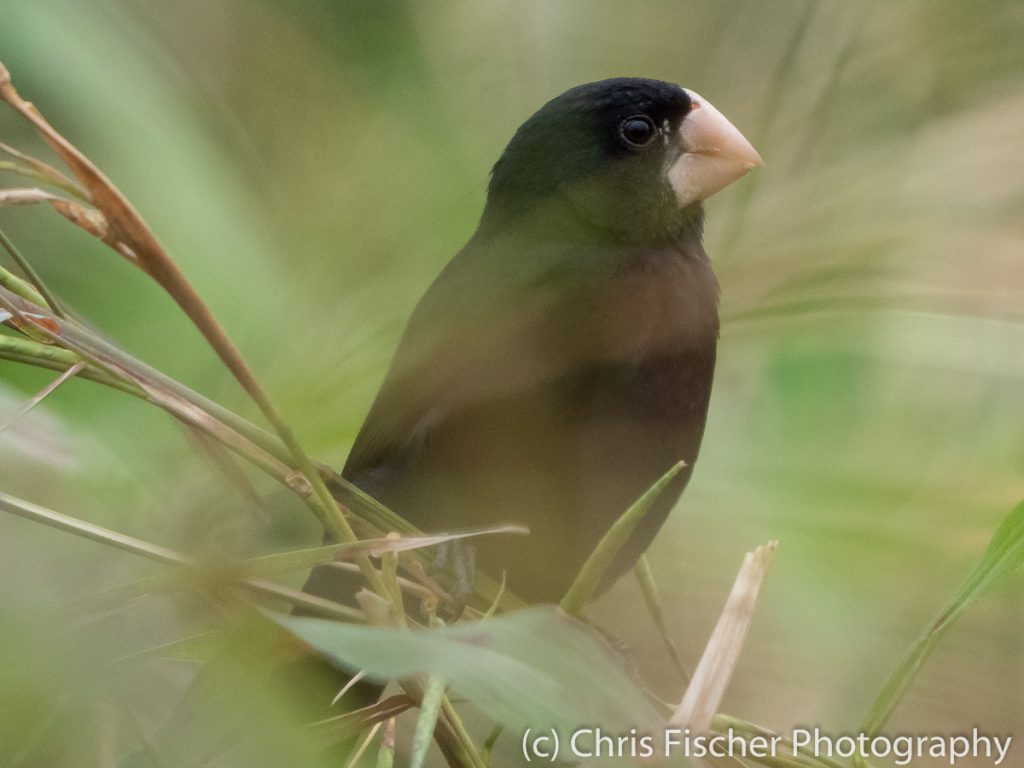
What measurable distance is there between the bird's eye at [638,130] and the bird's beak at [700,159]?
4cm

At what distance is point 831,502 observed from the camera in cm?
61

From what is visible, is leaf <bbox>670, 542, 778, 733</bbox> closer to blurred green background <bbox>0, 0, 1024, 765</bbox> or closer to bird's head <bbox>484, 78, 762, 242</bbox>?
blurred green background <bbox>0, 0, 1024, 765</bbox>

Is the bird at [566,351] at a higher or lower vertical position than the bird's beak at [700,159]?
lower

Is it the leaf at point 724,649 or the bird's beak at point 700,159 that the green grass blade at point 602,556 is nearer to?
the leaf at point 724,649

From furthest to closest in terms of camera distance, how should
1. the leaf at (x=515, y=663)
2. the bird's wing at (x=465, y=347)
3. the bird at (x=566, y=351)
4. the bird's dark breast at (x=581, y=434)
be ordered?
the bird's dark breast at (x=581, y=434) < the bird at (x=566, y=351) < the bird's wing at (x=465, y=347) < the leaf at (x=515, y=663)

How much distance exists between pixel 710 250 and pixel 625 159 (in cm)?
72

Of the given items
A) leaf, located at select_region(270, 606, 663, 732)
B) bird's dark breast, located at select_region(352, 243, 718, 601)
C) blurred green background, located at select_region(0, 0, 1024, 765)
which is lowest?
bird's dark breast, located at select_region(352, 243, 718, 601)

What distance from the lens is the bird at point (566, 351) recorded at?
0.98 m

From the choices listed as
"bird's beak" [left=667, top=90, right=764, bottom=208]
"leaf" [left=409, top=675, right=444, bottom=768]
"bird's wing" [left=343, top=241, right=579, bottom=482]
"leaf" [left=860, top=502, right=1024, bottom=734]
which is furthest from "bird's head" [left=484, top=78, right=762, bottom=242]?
"leaf" [left=409, top=675, right=444, bottom=768]

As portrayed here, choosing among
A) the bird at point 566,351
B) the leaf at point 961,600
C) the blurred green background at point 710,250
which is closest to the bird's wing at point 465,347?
the bird at point 566,351

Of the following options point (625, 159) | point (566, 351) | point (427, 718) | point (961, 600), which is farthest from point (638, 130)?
point (427, 718)

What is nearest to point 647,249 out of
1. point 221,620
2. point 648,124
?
point 648,124

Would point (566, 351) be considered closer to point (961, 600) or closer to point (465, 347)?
point (465, 347)

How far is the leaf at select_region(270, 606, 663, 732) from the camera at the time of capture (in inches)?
15.1
